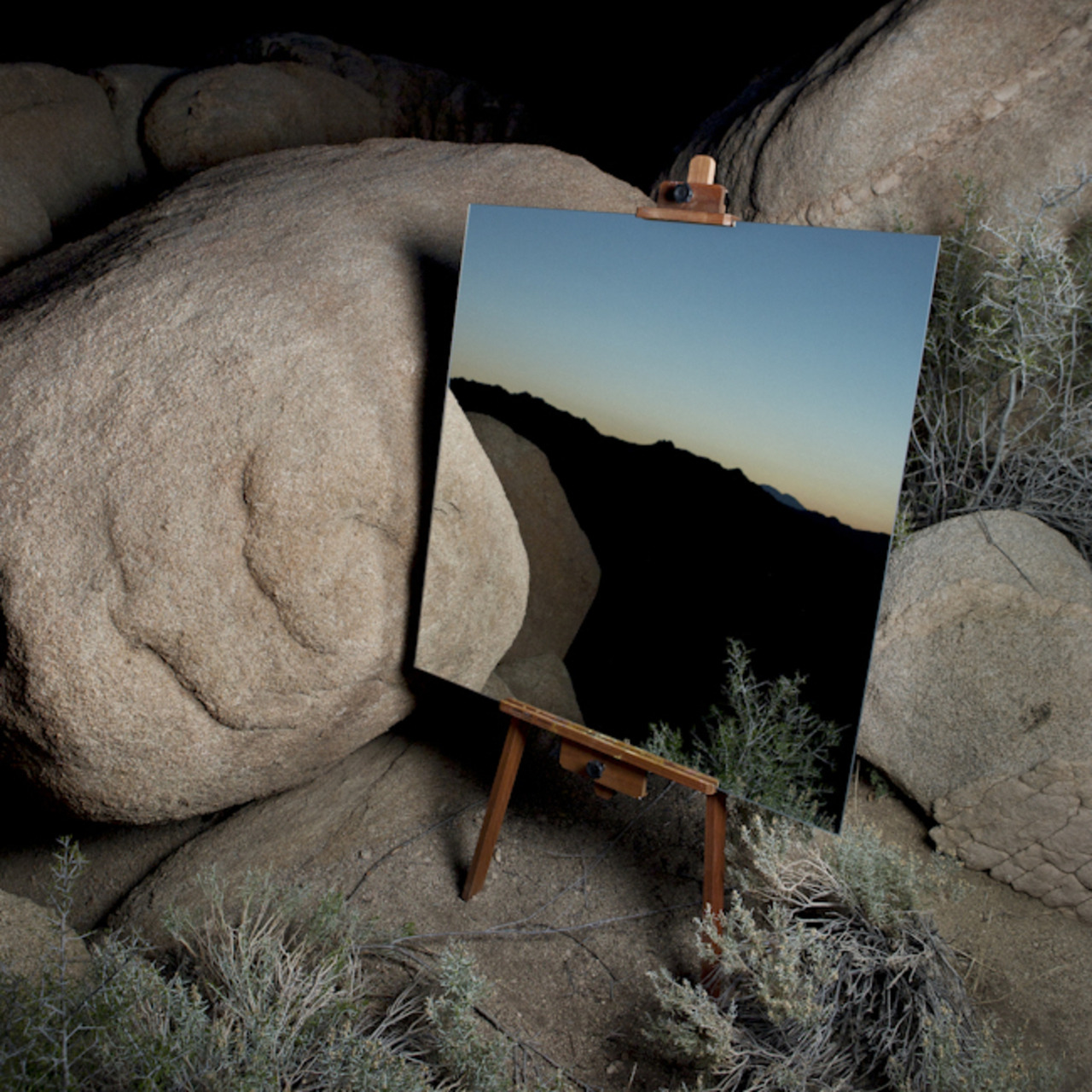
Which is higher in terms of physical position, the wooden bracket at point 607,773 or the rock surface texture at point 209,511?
the rock surface texture at point 209,511

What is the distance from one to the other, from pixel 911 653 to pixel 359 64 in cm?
484

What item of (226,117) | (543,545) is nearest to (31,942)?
(543,545)

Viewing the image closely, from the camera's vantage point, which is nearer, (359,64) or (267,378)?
(267,378)

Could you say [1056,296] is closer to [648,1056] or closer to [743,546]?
[743,546]

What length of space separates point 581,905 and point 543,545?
1.04 m

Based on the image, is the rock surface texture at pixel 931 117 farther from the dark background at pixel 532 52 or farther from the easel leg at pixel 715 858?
the dark background at pixel 532 52

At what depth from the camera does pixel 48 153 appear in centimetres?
418

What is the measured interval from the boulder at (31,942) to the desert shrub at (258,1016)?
0.20 feet

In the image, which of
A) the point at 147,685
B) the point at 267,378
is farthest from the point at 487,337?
the point at 147,685

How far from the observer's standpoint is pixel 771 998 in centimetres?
209

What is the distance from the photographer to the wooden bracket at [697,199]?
7.04 feet

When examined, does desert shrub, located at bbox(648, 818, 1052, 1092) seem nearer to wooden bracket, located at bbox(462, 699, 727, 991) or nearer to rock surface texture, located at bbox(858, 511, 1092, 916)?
wooden bracket, located at bbox(462, 699, 727, 991)

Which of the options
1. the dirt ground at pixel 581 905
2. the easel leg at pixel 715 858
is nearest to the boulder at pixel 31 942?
the dirt ground at pixel 581 905

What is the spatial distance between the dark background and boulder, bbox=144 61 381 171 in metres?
1.73
